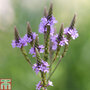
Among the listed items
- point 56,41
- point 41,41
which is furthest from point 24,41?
point 41,41

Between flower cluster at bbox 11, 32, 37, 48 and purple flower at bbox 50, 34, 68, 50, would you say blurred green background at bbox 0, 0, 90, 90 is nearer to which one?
purple flower at bbox 50, 34, 68, 50

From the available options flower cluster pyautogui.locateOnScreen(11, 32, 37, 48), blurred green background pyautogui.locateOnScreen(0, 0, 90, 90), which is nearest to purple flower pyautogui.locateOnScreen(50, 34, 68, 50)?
flower cluster pyautogui.locateOnScreen(11, 32, 37, 48)

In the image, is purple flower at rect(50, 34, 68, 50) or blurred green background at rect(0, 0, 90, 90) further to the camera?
blurred green background at rect(0, 0, 90, 90)

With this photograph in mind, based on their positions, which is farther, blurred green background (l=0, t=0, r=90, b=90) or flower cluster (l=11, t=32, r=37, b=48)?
blurred green background (l=0, t=0, r=90, b=90)

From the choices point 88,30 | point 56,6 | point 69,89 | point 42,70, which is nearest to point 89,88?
point 69,89

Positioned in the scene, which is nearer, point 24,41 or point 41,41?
point 24,41

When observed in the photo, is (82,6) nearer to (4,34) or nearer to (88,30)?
(88,30)

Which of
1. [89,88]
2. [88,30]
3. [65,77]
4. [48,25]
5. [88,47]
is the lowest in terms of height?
[89,88]

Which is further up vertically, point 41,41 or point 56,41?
point 41,41

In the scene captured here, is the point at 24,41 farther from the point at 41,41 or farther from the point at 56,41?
the point at 41,41
